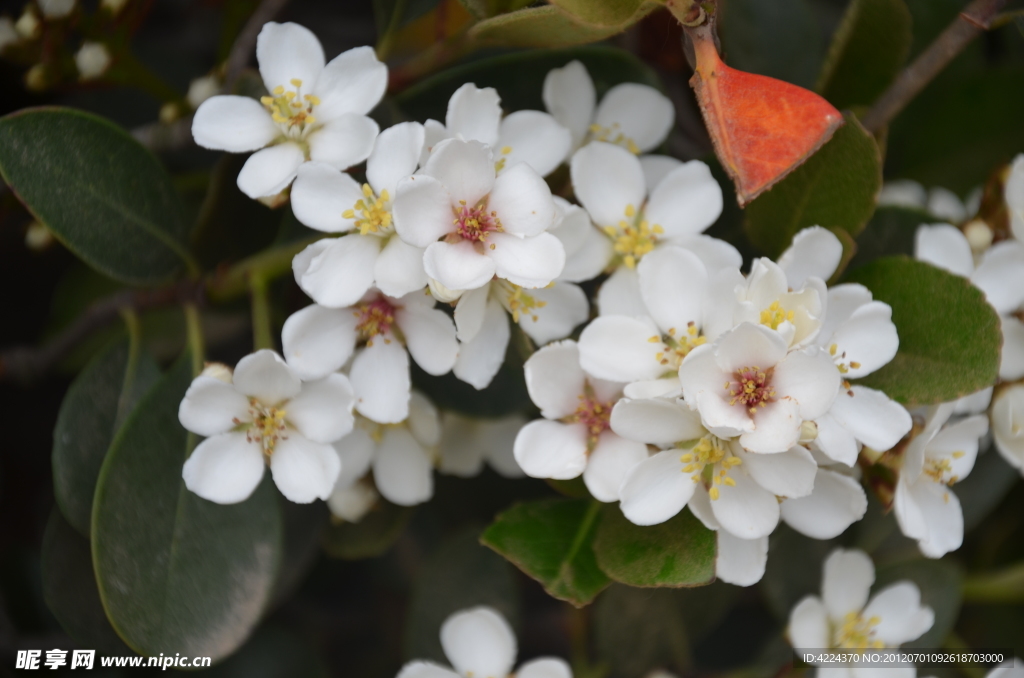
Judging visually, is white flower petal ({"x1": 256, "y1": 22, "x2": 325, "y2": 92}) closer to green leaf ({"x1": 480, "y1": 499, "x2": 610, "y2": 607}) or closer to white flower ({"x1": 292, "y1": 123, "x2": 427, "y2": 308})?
white flower ({"x1": 292, "y1": 123, "x2": 427, "y2": 308})

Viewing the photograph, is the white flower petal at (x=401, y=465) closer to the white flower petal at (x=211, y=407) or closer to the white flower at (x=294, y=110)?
the white flower petal at (x=211, y=407)

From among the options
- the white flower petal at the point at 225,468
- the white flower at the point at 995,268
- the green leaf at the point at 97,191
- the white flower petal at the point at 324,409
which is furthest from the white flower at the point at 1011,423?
the green leaf at the point at 97,191

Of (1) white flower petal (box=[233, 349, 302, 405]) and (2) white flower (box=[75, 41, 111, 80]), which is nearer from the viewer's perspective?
(1) white flower petal (box=[233, 349, 302, 405])

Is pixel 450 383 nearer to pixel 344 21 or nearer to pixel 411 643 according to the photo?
pixel 411 643

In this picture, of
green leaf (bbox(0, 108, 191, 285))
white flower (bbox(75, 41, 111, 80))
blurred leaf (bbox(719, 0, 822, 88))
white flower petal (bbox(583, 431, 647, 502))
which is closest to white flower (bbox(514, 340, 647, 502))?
white flower petal (bbox(583, 431, 647, 502))

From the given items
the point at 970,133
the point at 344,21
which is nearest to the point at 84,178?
the point at 344,21
